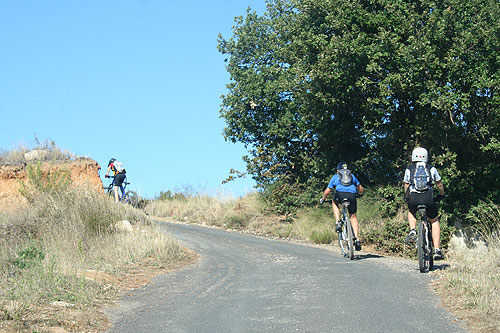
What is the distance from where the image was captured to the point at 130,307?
31.5 feet

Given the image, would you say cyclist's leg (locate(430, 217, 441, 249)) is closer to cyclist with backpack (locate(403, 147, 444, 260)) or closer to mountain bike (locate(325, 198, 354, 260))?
cyclist with backpack (locate(403, 147, 444, 260))

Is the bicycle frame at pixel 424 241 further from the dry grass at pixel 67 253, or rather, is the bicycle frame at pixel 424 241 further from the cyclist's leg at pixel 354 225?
the dry grass at pixel 67 253

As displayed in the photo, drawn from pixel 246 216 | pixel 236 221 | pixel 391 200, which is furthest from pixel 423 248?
pixel 246 216

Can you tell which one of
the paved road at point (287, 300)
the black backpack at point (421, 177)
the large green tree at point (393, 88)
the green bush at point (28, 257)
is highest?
Answer: the large green tree at point (393, 88)

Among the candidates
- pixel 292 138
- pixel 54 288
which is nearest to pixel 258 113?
pixel 292 138

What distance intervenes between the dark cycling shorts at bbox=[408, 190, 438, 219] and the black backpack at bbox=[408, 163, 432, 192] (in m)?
0.11

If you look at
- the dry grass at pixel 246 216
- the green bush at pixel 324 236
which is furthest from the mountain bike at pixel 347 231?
the dry grass at pixel 246 216

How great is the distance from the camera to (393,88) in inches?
715

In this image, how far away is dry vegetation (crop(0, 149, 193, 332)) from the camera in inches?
334

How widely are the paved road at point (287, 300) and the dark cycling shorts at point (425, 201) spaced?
1155 mm

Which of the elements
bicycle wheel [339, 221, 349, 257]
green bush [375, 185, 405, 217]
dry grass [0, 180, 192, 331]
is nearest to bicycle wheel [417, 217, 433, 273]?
bicycle wheel [339, 221, 349, 257]

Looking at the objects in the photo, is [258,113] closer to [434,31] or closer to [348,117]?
[348,117]

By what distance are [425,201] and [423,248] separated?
840mm

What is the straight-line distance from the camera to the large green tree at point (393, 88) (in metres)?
17.1
